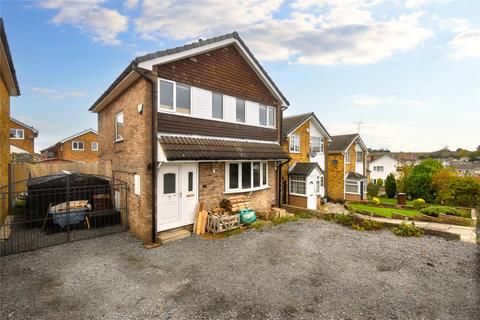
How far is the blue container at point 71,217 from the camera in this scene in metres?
8.62

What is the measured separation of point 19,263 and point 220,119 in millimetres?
8053

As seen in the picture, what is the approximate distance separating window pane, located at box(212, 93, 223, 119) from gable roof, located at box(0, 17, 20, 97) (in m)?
6.84

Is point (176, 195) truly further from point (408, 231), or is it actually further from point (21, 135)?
point (21, 135)

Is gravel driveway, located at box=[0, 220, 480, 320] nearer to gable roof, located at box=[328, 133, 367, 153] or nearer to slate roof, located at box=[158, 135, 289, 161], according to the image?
slate roof, located at box=[158, 135, 289, 161]

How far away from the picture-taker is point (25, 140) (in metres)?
31.9

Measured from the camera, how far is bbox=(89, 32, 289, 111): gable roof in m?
7.68

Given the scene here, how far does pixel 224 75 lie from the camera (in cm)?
1041

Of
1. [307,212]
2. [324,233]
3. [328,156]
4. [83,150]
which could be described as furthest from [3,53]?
[83,150]

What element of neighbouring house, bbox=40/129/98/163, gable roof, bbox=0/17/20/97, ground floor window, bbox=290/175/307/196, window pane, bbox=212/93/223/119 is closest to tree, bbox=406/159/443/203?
ground floor window, bbox=290/175/307/196

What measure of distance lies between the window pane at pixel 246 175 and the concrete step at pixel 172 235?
368 cm

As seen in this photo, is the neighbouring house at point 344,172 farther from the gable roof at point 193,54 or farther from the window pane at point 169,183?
the window pane at point 169,183

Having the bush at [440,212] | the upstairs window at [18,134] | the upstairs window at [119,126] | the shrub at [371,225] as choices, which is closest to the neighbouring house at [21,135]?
Answer: the upstairs window at [18,134]

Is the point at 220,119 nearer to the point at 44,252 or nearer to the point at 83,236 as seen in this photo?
the point at 83,236

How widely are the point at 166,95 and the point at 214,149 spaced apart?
2.73m
